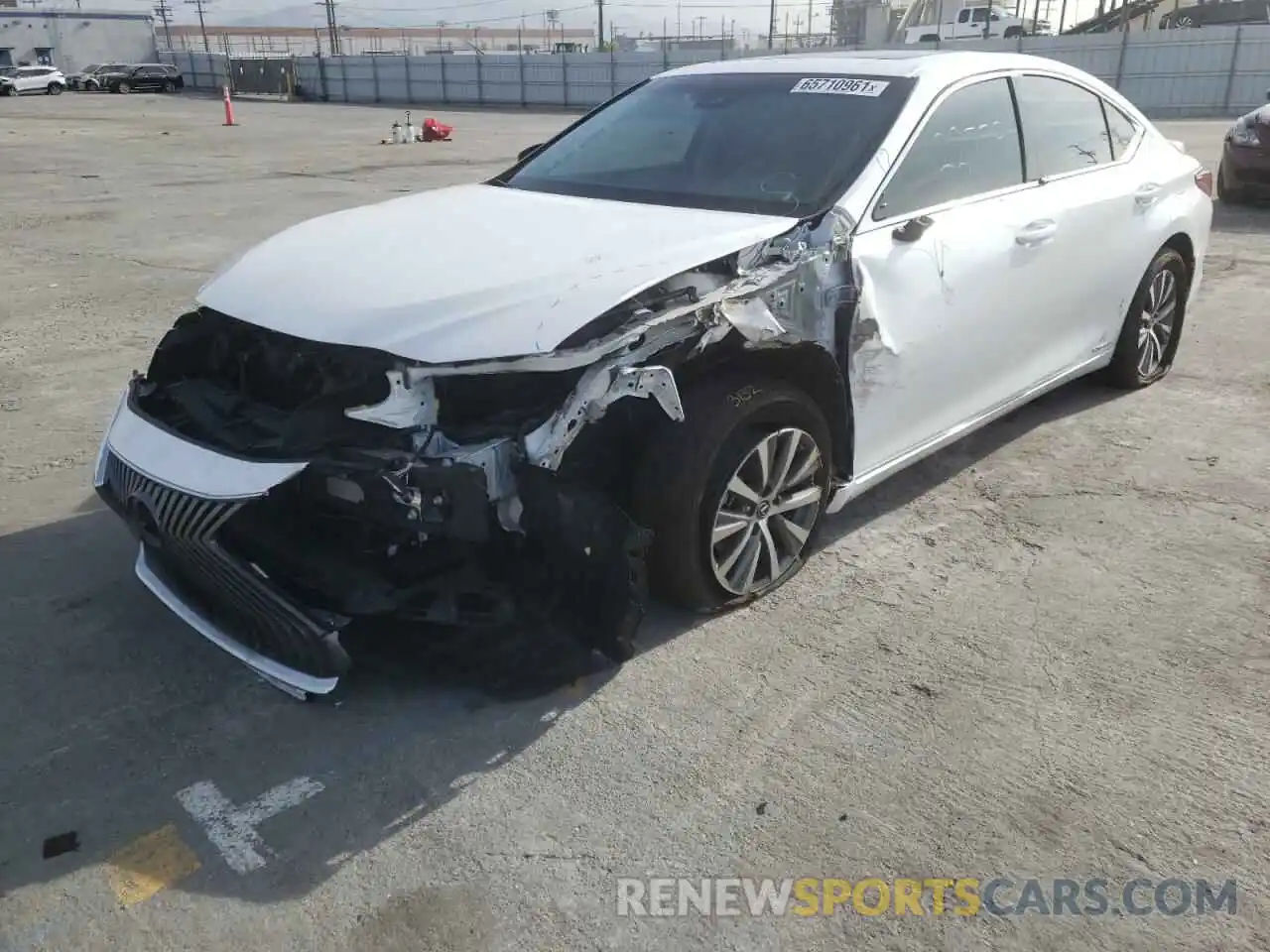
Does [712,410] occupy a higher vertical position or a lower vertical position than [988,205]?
lower

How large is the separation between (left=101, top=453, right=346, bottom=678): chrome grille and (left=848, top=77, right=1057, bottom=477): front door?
192cm

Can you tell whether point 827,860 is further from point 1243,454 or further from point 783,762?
point 1243,454

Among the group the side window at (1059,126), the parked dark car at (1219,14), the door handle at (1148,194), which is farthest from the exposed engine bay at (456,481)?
the parked dark car at (1219,14)

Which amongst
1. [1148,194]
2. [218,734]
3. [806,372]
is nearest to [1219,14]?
[1148,194]

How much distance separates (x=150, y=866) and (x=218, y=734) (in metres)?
0.49

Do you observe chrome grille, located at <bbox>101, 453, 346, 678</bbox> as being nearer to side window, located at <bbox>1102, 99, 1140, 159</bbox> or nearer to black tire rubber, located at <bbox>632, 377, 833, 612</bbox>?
black tire rubber, located at <bbox>632, 377, 833, 612</bbox>

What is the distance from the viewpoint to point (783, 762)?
9.05 ft

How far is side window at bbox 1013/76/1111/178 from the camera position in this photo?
14.3ft

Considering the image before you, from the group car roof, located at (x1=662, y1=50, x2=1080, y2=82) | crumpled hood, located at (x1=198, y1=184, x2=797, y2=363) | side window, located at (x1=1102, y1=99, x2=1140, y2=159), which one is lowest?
crumpled hood, located at (x1=198, y1=184, x2=797, y2=363)

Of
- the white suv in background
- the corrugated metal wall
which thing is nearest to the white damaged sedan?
the corrugated metal wall

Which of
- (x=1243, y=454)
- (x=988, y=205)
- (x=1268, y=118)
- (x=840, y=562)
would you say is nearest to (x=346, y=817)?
(x=840, y=562)

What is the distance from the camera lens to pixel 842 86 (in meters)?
4.00

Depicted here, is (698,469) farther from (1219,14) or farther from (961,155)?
(1219,14)

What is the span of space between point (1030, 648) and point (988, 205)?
174cm
